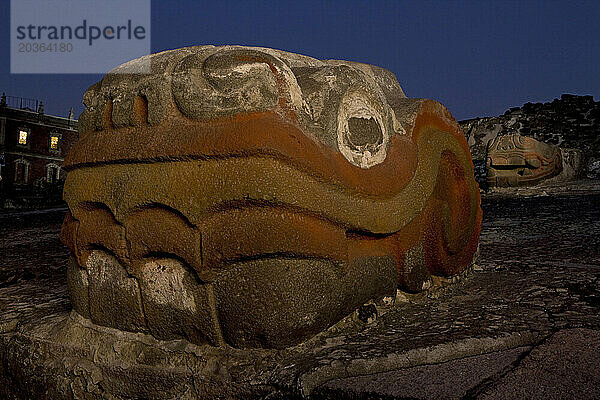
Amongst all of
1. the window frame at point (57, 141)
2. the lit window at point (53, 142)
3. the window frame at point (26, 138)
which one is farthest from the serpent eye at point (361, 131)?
the lit window at point (53, 142)

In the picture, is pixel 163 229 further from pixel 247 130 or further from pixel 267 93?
pixel 267 93

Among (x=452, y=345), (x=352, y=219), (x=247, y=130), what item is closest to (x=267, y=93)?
(x=247, y=130)

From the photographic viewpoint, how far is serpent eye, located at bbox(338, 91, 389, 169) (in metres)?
1.49

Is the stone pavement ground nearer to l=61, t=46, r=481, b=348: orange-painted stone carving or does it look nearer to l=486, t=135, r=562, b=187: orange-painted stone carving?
l=61, t=46, r=481, b=348: orange-painted stone carving

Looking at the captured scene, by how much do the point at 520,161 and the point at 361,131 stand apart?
8.46 meters

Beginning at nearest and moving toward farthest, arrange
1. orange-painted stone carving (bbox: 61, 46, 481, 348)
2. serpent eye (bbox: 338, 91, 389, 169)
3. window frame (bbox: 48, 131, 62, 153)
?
1. orange-painted stone carving (bbox: 61, 46, 481, 348)
2. serpent eye (bbox: 338, 91, 389, 169)
3. window frame (bbox: 48, 131, 62, 153)

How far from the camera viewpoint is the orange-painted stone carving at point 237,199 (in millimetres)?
1302

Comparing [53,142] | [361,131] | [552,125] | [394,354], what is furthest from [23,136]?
[394,354]

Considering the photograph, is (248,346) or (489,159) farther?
(489,159)

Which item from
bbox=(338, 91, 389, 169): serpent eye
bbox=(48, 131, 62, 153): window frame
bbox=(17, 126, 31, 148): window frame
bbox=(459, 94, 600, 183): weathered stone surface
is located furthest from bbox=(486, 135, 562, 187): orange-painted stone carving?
bbox=(48, 131, 62, 153): window frame

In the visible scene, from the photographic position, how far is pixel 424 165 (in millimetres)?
1782

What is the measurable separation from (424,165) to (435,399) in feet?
3.17

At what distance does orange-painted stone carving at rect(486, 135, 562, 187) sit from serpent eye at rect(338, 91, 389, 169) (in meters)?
8.29

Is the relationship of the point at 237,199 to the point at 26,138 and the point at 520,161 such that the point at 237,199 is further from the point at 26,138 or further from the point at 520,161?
the point at 26,138
